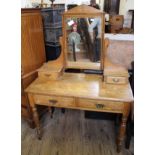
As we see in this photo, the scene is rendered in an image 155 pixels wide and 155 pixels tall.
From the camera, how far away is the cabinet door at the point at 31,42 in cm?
171

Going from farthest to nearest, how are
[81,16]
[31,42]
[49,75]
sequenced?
[31,42], [49,75], [81,16]

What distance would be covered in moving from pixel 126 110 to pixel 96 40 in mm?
714

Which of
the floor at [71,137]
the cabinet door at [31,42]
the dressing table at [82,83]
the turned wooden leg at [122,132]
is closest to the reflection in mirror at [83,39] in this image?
the dressing table at [82,83]

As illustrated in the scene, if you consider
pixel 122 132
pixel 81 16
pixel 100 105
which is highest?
pixel 81 16

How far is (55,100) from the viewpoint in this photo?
5.02ft

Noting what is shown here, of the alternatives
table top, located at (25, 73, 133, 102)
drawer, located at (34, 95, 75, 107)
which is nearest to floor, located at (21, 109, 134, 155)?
drawer, located at (34, 95, 75, 107)

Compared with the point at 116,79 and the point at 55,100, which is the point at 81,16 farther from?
the point at 55,100

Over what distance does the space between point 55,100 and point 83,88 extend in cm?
28

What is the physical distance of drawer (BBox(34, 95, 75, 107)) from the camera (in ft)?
4.93

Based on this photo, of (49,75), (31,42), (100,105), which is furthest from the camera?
(31,42)

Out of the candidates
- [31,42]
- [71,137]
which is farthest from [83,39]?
[71,137]

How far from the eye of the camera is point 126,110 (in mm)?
1401

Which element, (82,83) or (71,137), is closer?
(82,83)
